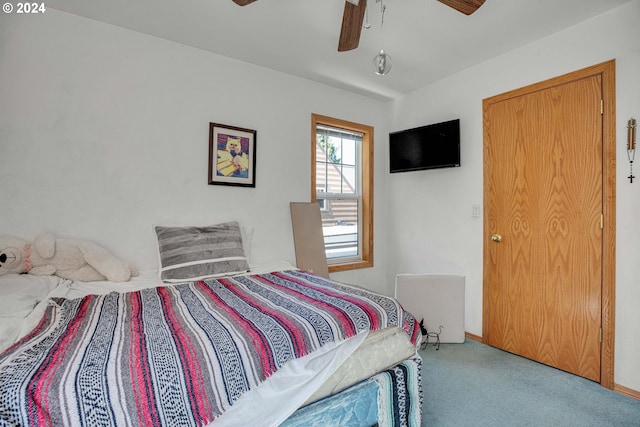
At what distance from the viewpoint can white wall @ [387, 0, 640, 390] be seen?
208 centimetres

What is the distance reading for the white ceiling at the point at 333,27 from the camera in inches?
82.4

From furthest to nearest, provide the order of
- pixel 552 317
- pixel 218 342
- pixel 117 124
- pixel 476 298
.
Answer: pixel 476 298 < pixel 552 317 < pixel 117 124 < pixel 218 342

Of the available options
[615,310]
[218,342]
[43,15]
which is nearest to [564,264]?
[615,310]

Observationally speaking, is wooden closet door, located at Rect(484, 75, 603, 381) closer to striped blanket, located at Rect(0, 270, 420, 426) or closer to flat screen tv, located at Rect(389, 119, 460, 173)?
flat screen tv, located at Rect(389, 119, 460, 173)

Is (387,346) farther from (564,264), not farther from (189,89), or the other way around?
(189,89)

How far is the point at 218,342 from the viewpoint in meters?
1.15

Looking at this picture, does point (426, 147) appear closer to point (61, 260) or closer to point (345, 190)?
point (345, 190)

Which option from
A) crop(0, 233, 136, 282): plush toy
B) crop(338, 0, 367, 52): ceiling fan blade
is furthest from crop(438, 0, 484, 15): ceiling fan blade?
crop(0, 233, 136, 282): plush toy

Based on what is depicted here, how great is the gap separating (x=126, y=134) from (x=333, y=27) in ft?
5.67

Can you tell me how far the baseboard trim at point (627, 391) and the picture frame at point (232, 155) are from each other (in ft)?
10.1

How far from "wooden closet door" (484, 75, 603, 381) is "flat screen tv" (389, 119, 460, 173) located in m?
0.29

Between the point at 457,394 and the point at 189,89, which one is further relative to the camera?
the point at 189,89

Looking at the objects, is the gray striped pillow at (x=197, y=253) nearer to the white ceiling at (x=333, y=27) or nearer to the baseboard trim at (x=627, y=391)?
the white ceiling at (x=333, y=27)

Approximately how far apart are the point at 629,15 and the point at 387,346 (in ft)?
8.69
